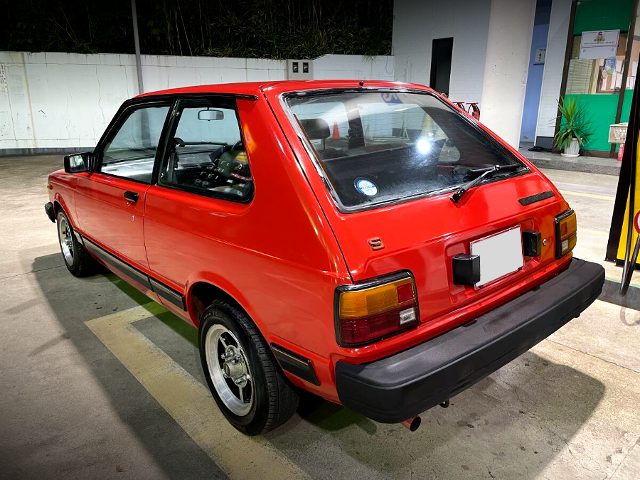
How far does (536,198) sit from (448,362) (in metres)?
1.01

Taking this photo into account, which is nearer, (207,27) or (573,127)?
(573,127)

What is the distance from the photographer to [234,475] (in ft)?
6.59

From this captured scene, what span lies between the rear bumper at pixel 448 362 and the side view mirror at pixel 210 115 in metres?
1.31

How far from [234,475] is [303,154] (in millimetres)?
1340

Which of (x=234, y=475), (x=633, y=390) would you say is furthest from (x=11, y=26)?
(x=633, y=390)

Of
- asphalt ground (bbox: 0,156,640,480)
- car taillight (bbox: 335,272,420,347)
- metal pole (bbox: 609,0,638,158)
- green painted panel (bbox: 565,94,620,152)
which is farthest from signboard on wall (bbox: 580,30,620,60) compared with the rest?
car taillight (bbox: 335,272,420,347)

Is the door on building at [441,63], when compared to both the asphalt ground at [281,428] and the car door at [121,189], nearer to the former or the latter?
the asphalt ground at [281,428]

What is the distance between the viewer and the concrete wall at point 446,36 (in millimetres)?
11062

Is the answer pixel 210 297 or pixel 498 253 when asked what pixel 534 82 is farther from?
pixel 210 297

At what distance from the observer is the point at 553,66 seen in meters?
10.5

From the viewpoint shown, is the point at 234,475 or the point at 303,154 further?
the point at 234,475

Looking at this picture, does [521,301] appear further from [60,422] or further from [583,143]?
[583,143]

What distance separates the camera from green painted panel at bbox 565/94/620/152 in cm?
971

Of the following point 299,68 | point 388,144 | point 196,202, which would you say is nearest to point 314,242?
point 196,202
